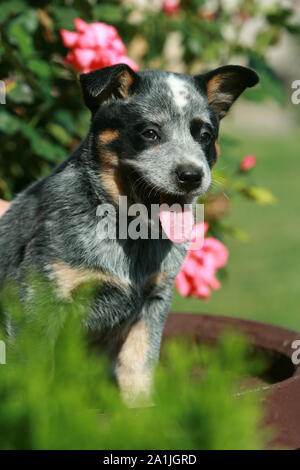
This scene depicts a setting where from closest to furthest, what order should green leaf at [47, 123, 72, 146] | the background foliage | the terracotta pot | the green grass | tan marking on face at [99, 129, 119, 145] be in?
the terracotta pot < tan marking on face at [99, 129, 119, 145] < the background foliage < green leaf at [47, 123, 72, 146] < the green grass

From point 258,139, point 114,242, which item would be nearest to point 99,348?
point 114,242

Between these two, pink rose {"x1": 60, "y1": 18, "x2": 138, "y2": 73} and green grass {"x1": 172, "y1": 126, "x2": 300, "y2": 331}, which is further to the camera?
green grass {"x1": 172, "y1": 126, "x2": 300, "y2": 331}

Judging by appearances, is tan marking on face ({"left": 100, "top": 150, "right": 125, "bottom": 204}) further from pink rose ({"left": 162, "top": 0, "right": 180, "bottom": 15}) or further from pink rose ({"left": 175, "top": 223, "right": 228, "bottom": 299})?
pink rose ({"left": 162, "top": 0, "right": 180, "bottom": 15})

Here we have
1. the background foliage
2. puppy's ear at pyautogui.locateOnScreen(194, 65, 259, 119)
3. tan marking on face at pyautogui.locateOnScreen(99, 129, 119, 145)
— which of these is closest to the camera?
tan marking on face at pyautogui.locateOnScreen(99, 129, 119, 145)

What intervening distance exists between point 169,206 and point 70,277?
42 centimetres

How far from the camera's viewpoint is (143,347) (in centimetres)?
237

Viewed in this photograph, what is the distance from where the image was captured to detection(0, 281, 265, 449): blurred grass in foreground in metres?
0.85

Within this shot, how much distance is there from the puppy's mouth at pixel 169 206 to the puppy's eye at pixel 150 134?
129 mm

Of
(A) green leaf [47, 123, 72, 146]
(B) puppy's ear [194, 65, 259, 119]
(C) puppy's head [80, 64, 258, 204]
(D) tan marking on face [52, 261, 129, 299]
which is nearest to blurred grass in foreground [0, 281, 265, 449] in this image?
(D) tan marking on face [52, 261, 129, 299]

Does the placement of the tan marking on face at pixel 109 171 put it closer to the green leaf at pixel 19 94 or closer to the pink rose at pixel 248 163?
the green leaf at pixel 19 94

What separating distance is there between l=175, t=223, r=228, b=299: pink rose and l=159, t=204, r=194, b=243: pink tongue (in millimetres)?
737

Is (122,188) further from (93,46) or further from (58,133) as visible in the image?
(58,133)

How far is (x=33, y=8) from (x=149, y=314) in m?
1.65

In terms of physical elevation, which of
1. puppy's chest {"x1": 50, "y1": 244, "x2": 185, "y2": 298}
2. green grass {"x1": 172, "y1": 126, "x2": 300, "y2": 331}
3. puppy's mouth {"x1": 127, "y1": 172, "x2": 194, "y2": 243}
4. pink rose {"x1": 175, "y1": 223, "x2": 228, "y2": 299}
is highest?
puppy's mouth {"x1": 127, "y1": 172, "x2": 194, "y2": 243}
